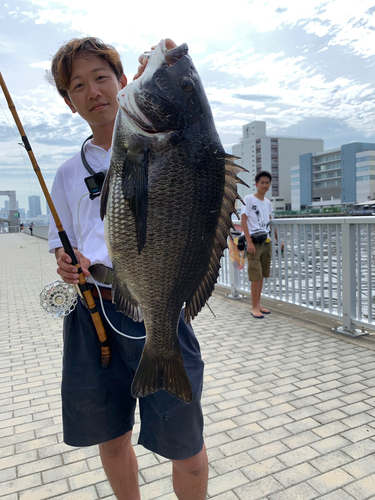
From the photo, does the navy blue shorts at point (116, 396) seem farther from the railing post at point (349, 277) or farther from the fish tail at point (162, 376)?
the railing post at point (349, 277)

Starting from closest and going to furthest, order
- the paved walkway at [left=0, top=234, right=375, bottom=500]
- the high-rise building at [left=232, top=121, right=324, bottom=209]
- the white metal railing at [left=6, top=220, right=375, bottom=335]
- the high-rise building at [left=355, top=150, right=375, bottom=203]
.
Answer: the paved walkway at [left=0, top=234, right=375, bottom=500] → the white metal railing at [left=6, top=220, right=375, bottom=335] → the high-rise building at [left=355, top=150, right=375, bottom=203] → the high-rise building at [left=232, top=121, right=324, bottom=209]

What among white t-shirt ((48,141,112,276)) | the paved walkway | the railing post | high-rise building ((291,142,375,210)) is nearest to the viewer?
white t-shirt ((48,141,112,276))

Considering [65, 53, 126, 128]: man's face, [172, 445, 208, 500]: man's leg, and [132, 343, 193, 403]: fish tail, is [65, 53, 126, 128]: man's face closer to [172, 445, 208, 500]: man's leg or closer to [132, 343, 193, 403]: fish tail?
[132, 343, 193, 403]: fish tail

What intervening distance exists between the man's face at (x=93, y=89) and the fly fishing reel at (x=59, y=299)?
89 centimetres

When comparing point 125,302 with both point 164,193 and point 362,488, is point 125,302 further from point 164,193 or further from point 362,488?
point 362,488

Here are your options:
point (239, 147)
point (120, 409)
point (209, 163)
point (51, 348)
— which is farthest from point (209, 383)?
point (239, 147)

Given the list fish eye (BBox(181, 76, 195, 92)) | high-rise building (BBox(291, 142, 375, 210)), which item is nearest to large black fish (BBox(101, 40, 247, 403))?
fish eye (BBox(181, 76, 195, 92))

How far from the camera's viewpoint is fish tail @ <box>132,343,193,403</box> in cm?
149

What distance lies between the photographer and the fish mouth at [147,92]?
1.27m

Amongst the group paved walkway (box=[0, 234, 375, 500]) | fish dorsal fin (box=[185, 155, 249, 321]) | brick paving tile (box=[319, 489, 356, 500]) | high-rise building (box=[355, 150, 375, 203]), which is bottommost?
paved walkway (box=[0, 234, 375, 500])

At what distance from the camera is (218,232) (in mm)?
1448

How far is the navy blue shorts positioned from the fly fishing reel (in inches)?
2.2

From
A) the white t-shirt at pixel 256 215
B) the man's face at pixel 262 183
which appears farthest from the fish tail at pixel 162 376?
the man's face at pixel 262 183

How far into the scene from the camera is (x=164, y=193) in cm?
130
